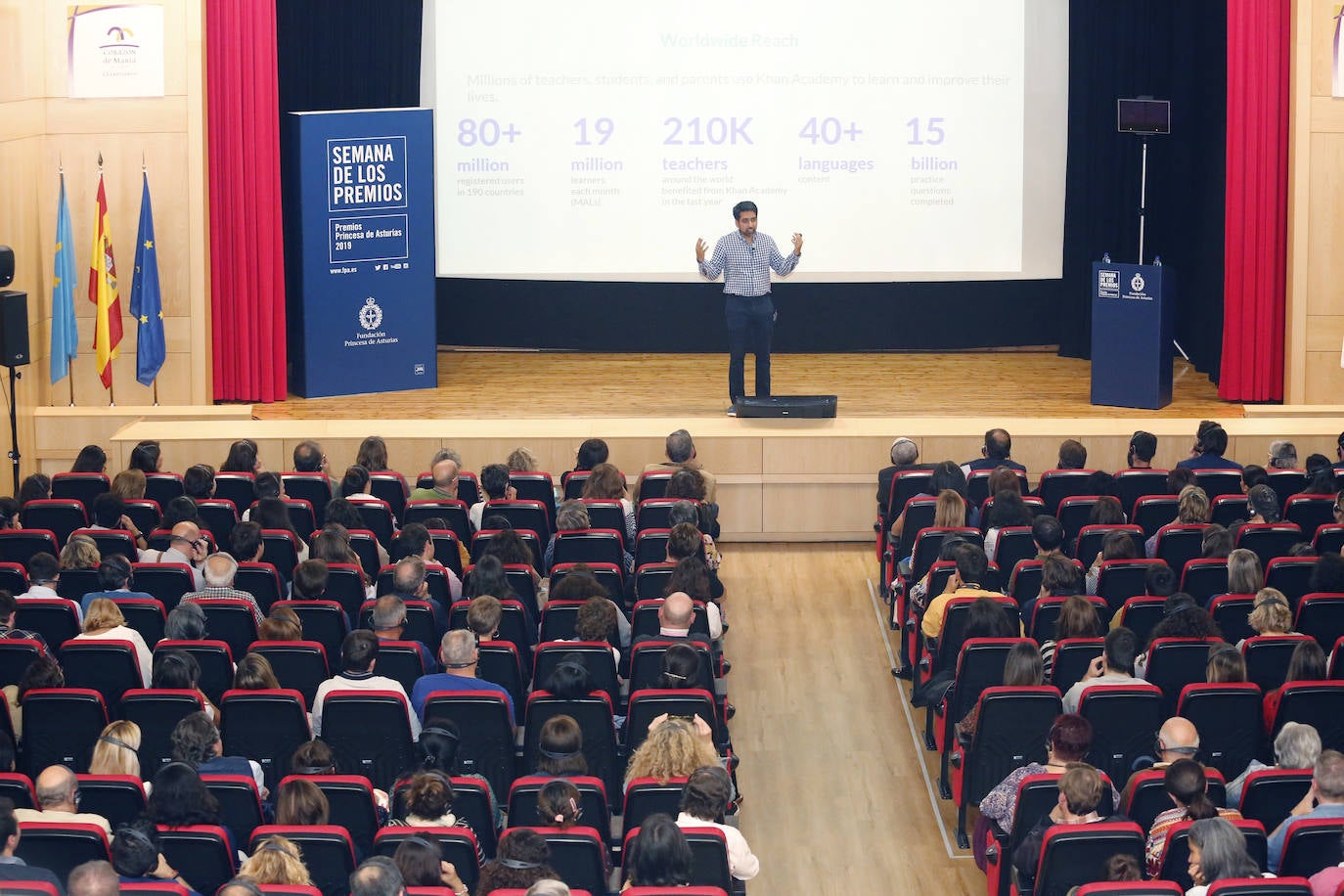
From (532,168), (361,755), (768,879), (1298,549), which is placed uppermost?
(532,168)

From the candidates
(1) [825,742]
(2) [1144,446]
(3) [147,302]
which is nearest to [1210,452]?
(2) [1144,446]

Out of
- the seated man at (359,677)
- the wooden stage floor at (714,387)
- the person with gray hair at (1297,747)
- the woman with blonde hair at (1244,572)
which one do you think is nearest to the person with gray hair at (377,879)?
the seated man at (359,677)

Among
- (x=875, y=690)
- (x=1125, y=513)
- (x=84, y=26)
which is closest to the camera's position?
(x=875, y=690)

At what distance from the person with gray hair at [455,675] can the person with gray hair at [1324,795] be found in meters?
2.79

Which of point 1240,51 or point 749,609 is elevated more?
point 1240,51

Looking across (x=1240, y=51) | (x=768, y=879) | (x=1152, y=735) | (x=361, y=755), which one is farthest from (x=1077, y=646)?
(x=1240, y=51)

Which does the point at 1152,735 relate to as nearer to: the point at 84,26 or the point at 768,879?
the point at 768,879

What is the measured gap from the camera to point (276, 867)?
196 inches

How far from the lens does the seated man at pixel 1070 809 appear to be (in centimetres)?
557

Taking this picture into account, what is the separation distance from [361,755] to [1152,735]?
2.99m

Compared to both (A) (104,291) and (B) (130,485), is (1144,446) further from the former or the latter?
(A) (104,291)

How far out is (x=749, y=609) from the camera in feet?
32.8

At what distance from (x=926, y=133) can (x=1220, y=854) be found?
10.3 m

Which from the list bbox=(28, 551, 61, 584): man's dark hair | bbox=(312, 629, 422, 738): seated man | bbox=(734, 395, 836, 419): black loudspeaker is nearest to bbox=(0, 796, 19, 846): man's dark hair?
bbox=(312, 629, 422, 738): seated man
